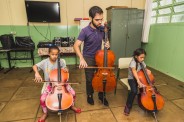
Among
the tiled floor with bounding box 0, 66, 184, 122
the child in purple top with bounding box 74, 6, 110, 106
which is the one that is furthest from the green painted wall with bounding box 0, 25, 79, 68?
the child in purple top with bounding box 74, 6, 110, 106

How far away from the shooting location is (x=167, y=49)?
3328mm

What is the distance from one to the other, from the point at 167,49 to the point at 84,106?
2497mm

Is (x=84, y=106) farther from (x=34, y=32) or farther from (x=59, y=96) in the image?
(x=34, y=32)

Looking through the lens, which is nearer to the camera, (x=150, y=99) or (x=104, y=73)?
(x=150, y=99)

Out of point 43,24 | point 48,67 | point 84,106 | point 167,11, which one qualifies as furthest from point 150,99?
point 43,24

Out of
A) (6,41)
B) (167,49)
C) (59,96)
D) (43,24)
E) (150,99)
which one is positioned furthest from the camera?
(43,24)

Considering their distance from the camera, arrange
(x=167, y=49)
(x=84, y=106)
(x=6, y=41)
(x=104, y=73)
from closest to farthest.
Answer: (x=104, y=73)
(x=84, y=106)
(x=167, y=49)
(x=6, y=41)

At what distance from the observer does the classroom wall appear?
12.2 ft

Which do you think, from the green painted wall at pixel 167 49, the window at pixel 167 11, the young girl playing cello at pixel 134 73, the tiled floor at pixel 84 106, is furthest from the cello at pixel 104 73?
the window at pixel 167 11

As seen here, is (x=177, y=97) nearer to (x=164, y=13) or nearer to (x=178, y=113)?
(x=178, y=113)

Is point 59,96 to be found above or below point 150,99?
above

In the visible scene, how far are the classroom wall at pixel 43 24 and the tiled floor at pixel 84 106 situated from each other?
1.50 metres

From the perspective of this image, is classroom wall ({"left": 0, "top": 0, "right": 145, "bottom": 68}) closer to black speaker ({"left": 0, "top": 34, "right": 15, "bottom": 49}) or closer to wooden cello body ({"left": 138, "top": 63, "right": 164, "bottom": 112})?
black speaker ({"left": 0, "top": 34, "right": 15, "bottom": 49})

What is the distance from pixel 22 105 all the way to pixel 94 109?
1.11 m
